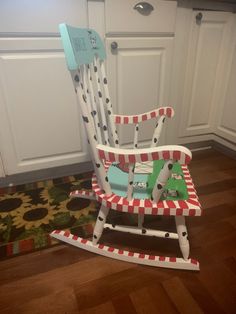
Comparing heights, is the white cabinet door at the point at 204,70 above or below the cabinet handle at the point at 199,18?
below

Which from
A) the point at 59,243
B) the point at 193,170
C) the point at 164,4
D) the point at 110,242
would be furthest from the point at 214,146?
the point at 59,243

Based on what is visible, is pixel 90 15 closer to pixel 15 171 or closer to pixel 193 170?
pixel 15 171

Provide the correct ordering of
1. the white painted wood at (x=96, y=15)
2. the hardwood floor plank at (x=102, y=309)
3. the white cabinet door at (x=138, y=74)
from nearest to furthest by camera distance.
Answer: the hardwood floor plank at (x=102, y=309)
the white painted wood at (x=96, y=15)
the white cabinet door at (x=138, y=74)

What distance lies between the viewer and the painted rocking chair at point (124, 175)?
2.18 ft

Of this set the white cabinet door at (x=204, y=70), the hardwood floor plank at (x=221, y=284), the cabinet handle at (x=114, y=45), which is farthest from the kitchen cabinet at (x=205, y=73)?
the hardwood floor plank at (x=221, y=284)

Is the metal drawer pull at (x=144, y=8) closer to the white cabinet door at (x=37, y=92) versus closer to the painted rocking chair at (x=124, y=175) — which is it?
the white cabinet door at (x=37, y=92)

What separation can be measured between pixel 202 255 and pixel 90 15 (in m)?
1.12

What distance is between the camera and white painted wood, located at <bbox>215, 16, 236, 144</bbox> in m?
1.49

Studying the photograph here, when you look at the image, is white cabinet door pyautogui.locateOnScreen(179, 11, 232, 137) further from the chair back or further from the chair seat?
the chair seat

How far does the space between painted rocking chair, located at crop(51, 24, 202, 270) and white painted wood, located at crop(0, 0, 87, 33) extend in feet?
0.97

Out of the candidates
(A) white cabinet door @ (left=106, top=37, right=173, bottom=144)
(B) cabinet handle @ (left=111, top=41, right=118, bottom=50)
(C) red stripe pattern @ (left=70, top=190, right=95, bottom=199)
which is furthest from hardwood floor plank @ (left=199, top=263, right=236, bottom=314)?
(B) cabinet handle @ (left=111, top=41, right=118, bottom=50)

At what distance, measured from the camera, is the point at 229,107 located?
156cm

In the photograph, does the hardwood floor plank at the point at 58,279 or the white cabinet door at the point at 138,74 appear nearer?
the hardwood floor plank at the point at 58,279

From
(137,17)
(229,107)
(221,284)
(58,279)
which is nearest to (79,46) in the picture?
(137,17)
